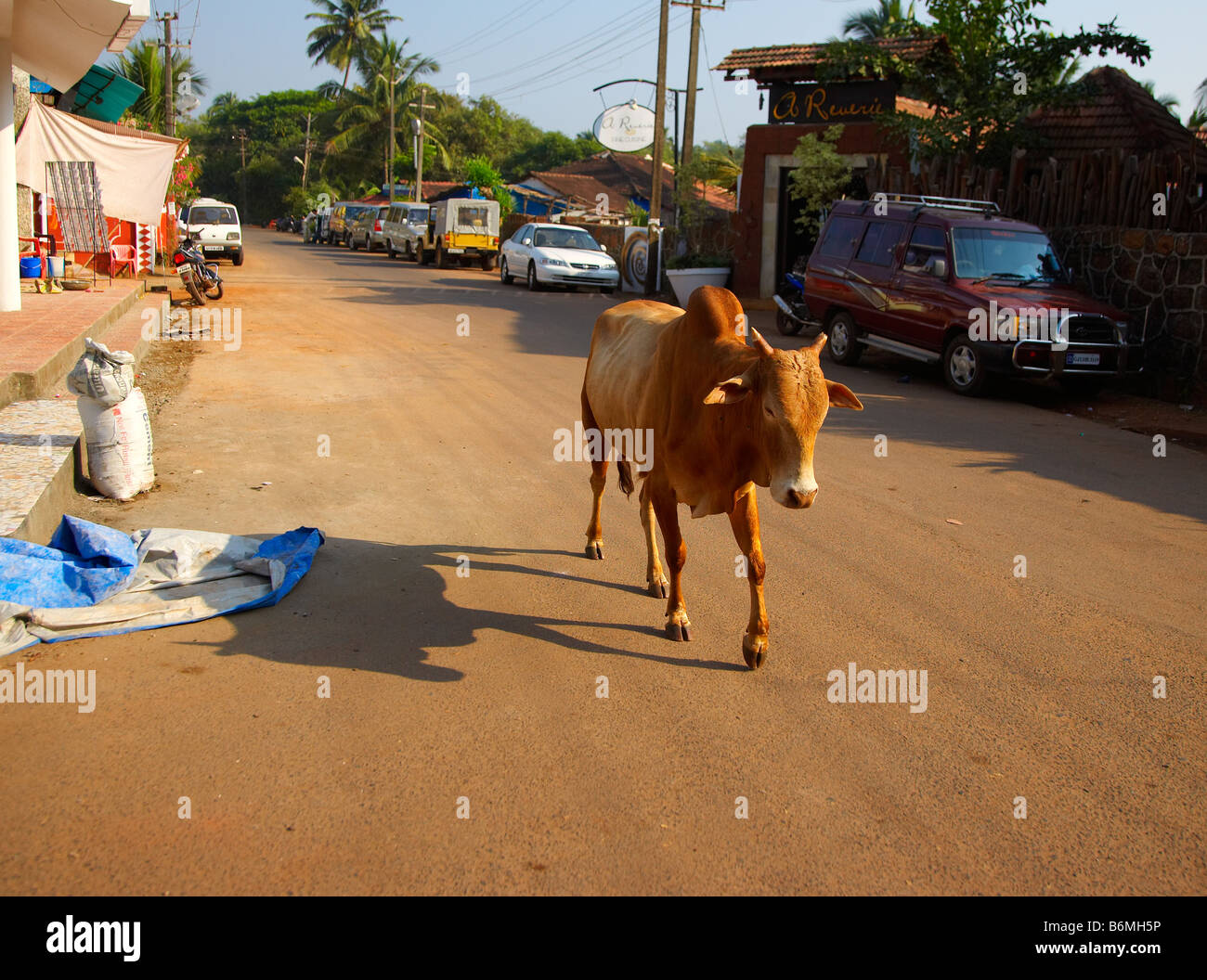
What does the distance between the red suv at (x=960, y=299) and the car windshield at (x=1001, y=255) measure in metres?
0.02

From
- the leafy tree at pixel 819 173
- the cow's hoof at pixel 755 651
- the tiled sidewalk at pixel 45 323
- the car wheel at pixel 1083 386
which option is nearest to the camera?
the cow's hoof at pixel 755 651

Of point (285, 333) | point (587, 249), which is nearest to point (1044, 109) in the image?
point (587, 249)

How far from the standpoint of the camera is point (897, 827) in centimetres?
366

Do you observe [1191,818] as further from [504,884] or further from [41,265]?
[41,265]

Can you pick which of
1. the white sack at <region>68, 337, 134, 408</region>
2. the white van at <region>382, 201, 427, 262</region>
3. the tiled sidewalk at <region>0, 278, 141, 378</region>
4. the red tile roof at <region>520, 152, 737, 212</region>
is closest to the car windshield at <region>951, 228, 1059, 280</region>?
the white sack at <region>68, 337, 134, 408</region>

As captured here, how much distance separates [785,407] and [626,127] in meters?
27.8

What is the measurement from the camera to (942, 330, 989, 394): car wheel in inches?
509

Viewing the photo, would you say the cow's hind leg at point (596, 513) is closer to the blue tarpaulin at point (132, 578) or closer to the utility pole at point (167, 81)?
the blue tarpaulin at point (132, 578)

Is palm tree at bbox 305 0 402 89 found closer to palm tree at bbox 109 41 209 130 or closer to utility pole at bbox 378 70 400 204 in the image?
utility pole at bbox 378 70 400 204

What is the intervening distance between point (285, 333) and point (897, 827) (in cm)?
1496

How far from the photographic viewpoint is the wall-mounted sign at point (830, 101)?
73.9 feet

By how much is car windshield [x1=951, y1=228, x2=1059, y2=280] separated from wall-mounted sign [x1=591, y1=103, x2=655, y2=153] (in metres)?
17.7

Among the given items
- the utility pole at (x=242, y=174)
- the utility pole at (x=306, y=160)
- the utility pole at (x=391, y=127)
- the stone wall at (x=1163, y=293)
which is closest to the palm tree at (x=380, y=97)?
the utility pole at (x=391, y=127)
